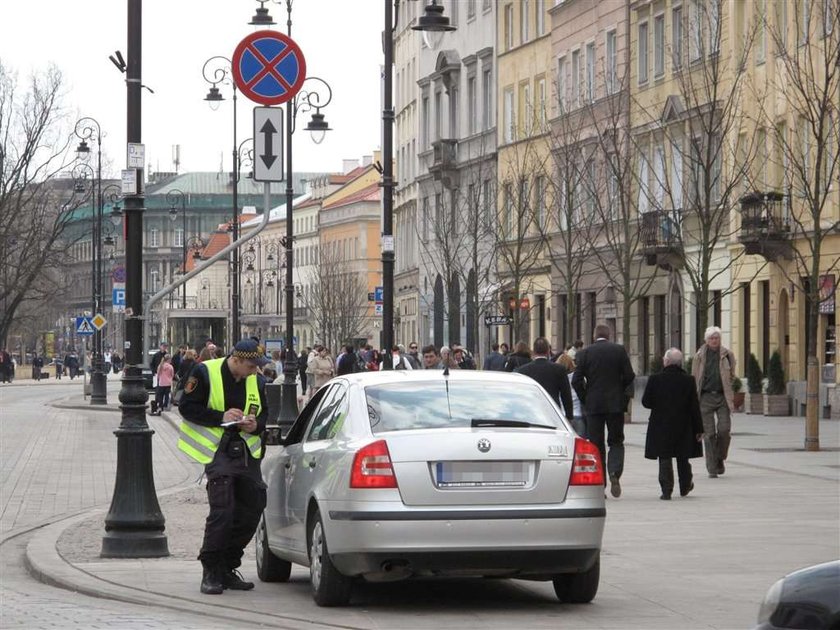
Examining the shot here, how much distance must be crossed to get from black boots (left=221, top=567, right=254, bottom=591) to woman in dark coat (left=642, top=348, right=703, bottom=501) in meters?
8.92

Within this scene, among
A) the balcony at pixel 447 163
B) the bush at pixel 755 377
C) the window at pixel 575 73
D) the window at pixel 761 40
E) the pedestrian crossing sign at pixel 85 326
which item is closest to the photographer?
the bush at pixel 755 377

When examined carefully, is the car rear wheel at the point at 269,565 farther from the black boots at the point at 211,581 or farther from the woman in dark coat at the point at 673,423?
the woman in dark coat at the point at 673,423

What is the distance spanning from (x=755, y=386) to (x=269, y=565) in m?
35.5

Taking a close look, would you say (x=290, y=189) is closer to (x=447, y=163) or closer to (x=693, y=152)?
(x=693, y=152)

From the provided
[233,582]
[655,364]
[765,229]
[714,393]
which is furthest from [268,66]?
[655,364]

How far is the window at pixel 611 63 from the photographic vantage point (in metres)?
58.9

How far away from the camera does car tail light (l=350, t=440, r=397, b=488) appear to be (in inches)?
469

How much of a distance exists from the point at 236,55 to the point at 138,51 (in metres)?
1.46

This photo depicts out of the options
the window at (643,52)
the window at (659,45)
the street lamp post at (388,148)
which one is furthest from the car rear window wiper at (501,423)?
the window at (643,52)

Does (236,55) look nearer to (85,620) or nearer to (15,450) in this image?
(85,620)

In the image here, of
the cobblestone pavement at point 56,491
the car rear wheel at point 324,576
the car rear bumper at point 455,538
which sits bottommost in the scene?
the cobblestone pavement at point 56,491

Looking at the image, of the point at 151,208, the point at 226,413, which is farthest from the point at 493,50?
the point at 151,208

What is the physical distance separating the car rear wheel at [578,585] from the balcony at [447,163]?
68.1 m

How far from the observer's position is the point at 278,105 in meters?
18.0
